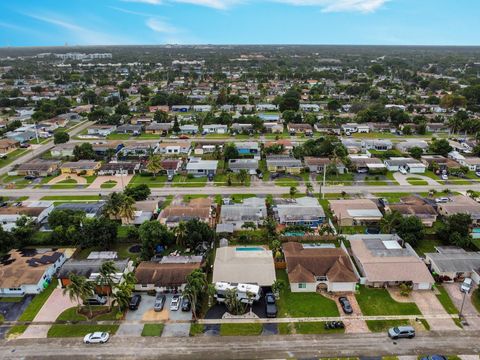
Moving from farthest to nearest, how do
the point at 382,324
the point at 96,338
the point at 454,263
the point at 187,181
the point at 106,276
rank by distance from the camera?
the point at 187,181, the point at 454,263, the point at 106,276, the point at 382,324, the point at 96,338

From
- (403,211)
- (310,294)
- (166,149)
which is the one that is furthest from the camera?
(166,149)

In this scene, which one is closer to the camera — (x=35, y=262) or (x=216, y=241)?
(x=35, y=262)

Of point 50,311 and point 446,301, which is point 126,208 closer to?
point 50,311

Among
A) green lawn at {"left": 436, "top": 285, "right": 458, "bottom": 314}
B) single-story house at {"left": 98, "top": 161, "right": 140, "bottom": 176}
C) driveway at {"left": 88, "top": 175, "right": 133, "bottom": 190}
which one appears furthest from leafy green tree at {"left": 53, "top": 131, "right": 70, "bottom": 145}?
green lawn at {"left": 436, "top": 285, "right": 458, "bottom": 314}

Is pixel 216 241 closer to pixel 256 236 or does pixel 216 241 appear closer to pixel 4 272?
pixel 256 236

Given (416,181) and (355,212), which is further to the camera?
(416,181)

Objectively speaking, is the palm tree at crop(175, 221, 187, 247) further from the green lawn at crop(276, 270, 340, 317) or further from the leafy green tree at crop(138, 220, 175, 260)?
the green lawn at crop(276, 270, 340, 317)

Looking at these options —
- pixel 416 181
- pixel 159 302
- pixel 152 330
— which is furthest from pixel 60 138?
pixel 416 181

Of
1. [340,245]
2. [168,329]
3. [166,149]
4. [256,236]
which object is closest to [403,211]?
[340,245]
